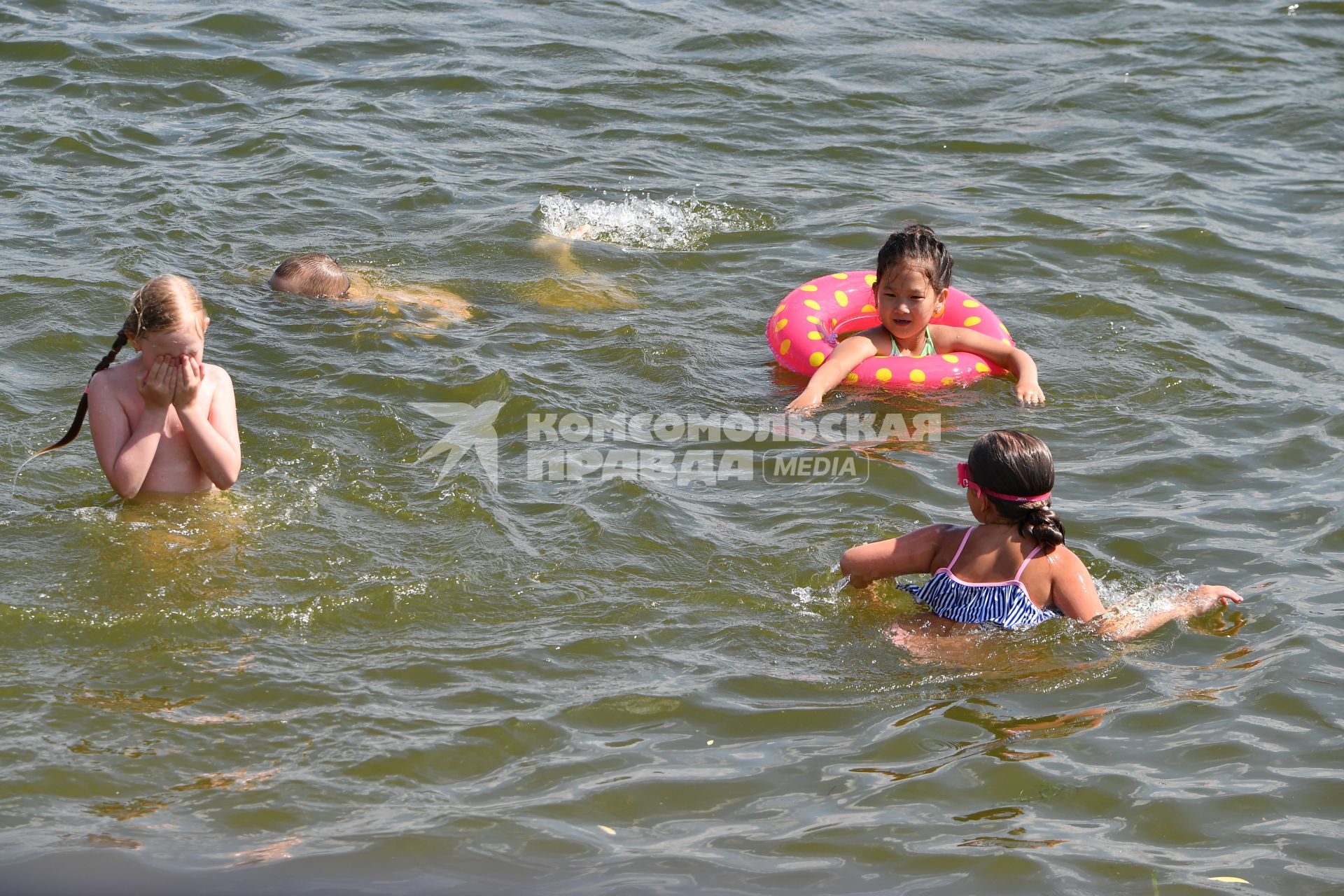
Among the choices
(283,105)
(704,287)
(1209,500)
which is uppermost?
(283,105)

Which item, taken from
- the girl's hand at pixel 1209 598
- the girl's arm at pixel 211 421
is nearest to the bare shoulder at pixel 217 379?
the girl's arm at pixel 211 421

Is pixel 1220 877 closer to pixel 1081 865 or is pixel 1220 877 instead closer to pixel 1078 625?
pixel 1081 865

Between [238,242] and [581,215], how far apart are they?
232 centimetres

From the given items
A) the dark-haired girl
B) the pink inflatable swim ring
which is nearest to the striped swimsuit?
the dark-haired girl

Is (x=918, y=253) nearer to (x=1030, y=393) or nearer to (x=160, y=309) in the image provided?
(x=1030, y=393)

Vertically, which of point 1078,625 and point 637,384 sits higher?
point 637,384

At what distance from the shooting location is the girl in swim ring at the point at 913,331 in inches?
285

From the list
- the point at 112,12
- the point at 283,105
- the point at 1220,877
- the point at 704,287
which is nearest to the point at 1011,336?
the point at 704,287

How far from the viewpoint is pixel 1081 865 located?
12.8 feet

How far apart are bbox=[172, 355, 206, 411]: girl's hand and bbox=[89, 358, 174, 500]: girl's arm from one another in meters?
0.06

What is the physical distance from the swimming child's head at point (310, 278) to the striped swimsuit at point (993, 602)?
4400 mm

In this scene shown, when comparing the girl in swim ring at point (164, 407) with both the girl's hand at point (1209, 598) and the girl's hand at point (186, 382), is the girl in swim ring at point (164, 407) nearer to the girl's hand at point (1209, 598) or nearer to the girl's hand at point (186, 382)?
the girl's hand at point (186, 382)

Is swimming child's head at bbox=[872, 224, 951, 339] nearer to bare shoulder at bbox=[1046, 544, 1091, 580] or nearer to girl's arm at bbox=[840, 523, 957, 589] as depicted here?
girl's arm at bbox=[840, 523, 957, 589]

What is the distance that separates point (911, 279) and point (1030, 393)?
866 mm
